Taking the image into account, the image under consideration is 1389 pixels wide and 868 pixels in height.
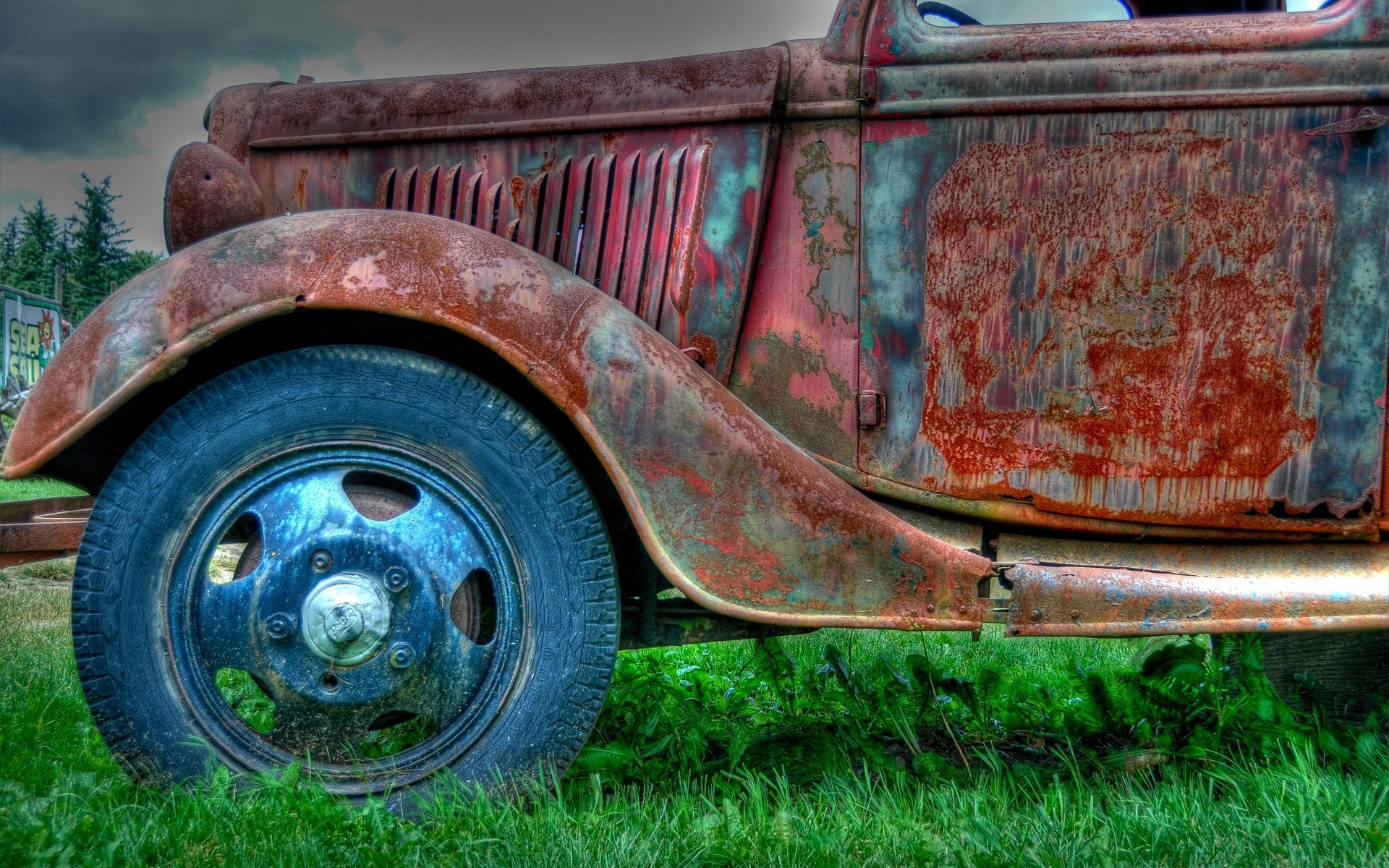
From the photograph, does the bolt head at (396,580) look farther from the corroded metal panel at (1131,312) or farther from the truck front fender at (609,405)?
the corroded metal panel at (1131,312)

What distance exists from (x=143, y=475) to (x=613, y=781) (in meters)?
1.14

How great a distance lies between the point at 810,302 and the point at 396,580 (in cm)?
106

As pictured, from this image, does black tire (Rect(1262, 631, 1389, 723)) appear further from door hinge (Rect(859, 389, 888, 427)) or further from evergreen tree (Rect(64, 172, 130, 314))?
evergreen tree (Rect(64, 172, 130, 314))

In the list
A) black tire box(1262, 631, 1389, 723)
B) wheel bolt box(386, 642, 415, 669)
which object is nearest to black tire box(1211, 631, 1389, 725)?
black tire box(1262, 631, 1389, 723)

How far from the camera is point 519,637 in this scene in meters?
1.78

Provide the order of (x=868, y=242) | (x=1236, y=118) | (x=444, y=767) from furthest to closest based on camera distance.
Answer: (x=868, y=242), (x=1236, y=118), (x=444, y=767)

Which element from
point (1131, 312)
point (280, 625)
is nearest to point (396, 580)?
point (280, 625)

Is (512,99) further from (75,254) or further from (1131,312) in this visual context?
(75,254)

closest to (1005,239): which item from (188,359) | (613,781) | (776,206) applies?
(776,206)

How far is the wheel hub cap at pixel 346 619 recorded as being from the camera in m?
1.71

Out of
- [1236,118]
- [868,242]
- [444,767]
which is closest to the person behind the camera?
[444,767]

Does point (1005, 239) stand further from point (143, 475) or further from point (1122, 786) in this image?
point (143, 475)

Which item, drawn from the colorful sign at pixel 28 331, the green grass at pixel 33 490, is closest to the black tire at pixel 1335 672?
the green grass at pixel 33 490

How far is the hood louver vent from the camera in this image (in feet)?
6.94
